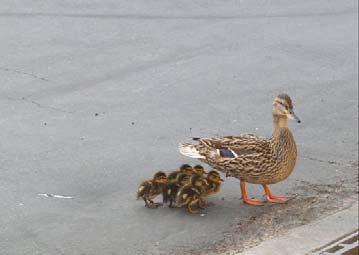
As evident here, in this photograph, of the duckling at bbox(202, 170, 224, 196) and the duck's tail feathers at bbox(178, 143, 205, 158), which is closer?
the duckling at bbox(202, 170, 224, 196)

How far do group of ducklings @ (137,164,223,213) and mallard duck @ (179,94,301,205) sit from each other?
15cm

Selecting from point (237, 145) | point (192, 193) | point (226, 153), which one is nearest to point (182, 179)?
point (192, 193)

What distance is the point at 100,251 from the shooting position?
6.70m

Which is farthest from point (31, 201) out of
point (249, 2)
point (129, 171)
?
point (249, 2)

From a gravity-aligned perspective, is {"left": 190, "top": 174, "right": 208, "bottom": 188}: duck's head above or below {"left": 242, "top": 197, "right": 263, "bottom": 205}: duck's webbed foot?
above

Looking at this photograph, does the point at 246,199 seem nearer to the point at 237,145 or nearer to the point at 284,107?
the point at 237,145

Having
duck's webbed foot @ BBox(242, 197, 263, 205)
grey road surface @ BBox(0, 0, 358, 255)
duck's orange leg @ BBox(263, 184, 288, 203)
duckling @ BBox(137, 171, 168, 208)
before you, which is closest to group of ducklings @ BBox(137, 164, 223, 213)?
duckling @ BBox(137, 171, 168, 208)

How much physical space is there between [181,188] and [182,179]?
6.7 inches

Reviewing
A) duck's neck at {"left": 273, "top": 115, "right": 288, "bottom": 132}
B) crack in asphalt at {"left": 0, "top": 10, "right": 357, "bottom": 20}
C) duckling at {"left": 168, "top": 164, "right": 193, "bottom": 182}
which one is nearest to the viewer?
duckling at {"left": 168, "top": 164, "right": 193, "bottom": 182}

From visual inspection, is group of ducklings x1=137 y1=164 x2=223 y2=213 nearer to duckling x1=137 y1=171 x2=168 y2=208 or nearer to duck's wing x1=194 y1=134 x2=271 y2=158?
duckling x1=137 y1=171 x2=168 y2=208

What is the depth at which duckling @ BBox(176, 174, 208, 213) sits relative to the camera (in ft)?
24.3

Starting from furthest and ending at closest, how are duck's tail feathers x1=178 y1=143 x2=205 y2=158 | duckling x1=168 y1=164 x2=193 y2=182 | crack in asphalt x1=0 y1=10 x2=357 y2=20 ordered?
crack in asphalt x1=0 y1=10 x2=357 y2=20 < duck's tail feathers x1=178 y1=143 x2=205 y2=158 < duckling x1=168 y1=164 x2=193 y2=182

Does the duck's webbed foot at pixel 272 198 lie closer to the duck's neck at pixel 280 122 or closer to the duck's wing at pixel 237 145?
the duck's wing at pixel 237 145

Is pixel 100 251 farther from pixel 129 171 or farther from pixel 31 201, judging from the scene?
pixel 129 171
